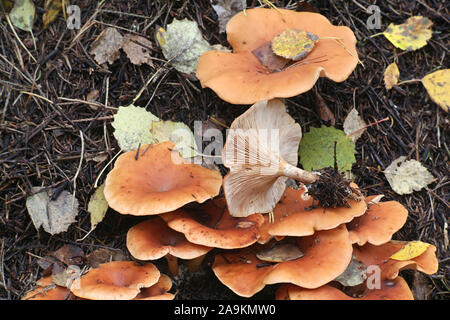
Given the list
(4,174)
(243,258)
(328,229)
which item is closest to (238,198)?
(243,258)

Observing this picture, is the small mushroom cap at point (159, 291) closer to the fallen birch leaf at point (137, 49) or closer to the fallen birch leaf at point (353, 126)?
the fallen birch leaf at point (137, 49)

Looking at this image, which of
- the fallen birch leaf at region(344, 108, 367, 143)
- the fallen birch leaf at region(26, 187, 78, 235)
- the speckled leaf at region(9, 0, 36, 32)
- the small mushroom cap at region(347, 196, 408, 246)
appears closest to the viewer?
the small mushroom cap at region(347, 196, 408, 246)

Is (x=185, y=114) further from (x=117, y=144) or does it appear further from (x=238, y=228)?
(x=238, y=228)

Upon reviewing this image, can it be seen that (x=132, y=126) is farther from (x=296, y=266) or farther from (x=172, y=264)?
(x=296, y=266)

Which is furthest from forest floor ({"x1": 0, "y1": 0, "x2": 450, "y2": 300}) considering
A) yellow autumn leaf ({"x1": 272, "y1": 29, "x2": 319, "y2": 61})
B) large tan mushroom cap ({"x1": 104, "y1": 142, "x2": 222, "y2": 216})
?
yellow autumn leaf ({"x1": 272, "y1": 29, "x2": 319, "y2": 61})

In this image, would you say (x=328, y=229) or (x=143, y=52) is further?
(x=143, y=52)

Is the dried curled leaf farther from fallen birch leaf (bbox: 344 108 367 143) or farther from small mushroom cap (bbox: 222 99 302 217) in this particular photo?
small mushroom cap (bbox: 222 99 302 217)
